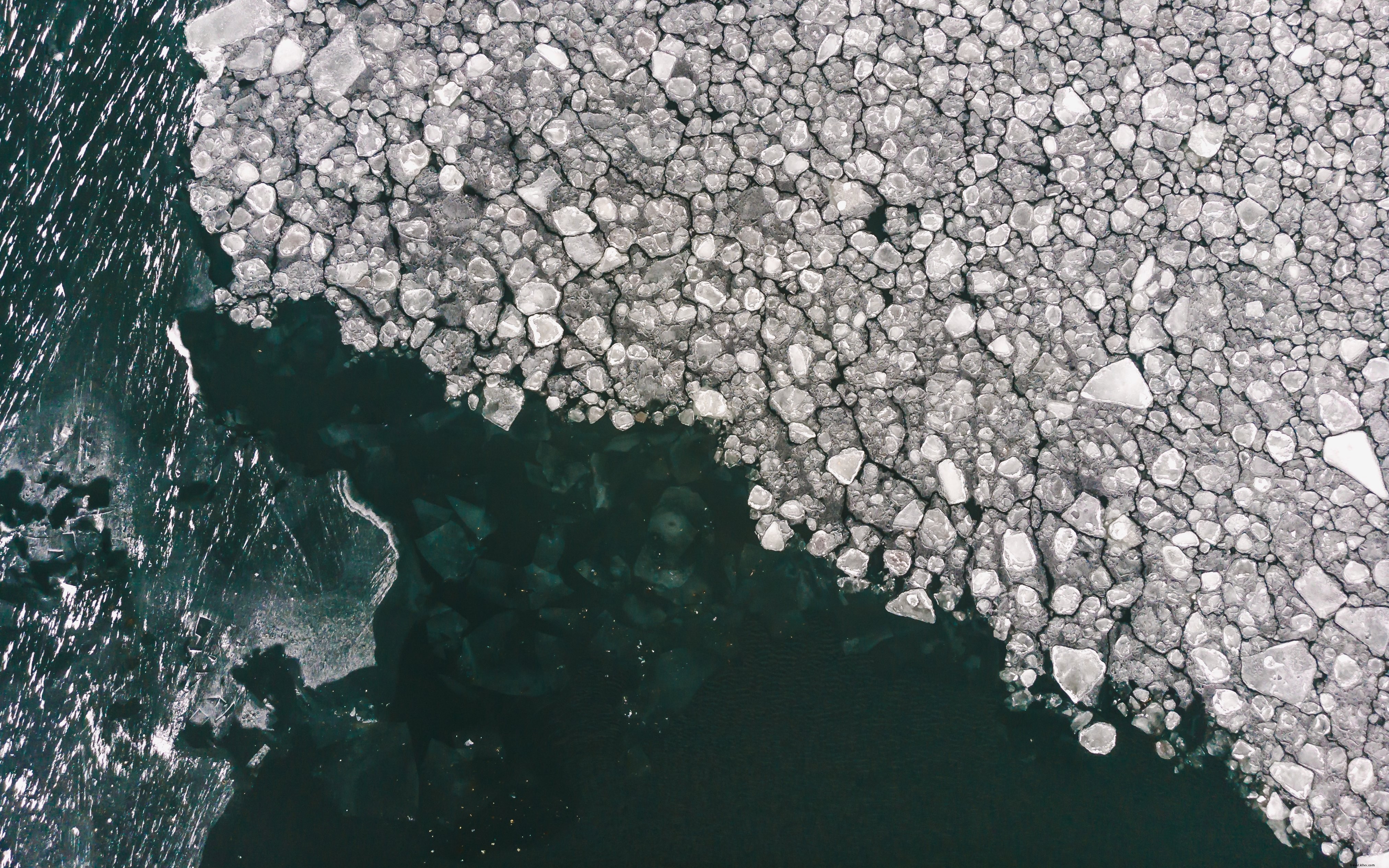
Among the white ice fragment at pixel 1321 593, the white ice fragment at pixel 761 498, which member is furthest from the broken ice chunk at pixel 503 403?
the white ice fragment at pixel 1321 593

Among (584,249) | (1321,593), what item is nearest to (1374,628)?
(1321,593)

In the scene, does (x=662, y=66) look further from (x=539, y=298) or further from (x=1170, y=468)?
(x=1170, y=468)

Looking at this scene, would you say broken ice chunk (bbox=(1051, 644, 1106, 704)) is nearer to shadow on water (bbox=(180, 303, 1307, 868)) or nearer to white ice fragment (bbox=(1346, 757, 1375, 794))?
shadow on water (bbox=(180, 303, 1307, 868))

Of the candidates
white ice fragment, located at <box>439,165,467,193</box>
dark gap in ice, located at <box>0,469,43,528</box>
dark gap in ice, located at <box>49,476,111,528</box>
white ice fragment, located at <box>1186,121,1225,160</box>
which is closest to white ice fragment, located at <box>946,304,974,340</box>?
white ice fragment, located at <box>1186,121,1225,160</box>

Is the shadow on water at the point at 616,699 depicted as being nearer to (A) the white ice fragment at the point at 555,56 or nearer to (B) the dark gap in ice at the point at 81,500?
(B) the dark gap in ice at the point at 81,500

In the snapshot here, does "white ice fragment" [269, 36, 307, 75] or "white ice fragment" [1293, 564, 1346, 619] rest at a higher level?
"white ice fragment" [269, 36, 307, 75]
